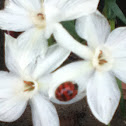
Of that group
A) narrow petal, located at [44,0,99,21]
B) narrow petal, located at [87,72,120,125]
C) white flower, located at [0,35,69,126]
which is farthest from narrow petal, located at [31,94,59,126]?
narrow petal, located at [44,0,99,21]

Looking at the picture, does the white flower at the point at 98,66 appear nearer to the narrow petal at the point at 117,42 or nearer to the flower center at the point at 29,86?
the narrow petal at the point at 117,42

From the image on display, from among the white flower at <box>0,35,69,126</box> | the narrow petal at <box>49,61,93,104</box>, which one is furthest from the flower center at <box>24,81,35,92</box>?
the narrow petal at <box>49,61,93,104</box>

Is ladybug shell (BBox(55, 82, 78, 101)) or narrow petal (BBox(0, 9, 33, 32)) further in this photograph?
narrow petal (BBox(0, 9, 33, 32))

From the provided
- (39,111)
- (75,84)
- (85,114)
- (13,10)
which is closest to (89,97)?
(75,84)

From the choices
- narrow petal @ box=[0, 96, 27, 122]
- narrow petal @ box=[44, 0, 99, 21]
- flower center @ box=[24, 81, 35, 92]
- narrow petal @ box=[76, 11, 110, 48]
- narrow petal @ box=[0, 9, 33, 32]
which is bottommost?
narrow petal @ box=[0, 96, 27, 122]

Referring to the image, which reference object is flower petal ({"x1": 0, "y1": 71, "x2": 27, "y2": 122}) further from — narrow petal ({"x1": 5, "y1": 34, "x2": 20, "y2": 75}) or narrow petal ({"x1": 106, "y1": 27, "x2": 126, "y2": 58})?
narrow petal ({"x1": 106, "y1": 27, "x2": 126, "y2": 58})

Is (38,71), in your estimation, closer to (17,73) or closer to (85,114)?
(17,73)

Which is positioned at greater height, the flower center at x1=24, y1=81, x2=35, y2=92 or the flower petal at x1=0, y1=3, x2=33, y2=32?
the flower petal at x1=0, y1=3, x2=33, y2=32

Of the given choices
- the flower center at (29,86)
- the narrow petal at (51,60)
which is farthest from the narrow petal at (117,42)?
the flower center at (29,86)

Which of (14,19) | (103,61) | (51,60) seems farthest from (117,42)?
(14,19)
